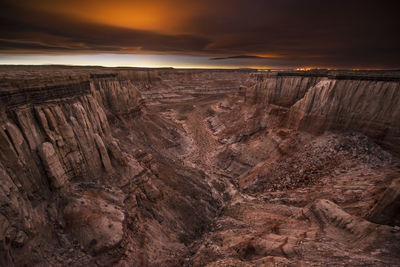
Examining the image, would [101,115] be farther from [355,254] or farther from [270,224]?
[355,254]

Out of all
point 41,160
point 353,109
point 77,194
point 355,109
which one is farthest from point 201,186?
point 355,109

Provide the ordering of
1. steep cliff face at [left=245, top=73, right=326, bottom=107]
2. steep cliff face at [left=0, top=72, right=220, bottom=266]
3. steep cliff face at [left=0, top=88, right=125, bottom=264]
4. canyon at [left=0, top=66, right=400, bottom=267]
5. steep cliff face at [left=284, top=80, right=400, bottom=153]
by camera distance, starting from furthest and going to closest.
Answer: steep cliff face at [left=245, top=73, right=326, bottom=107] → steep cliff face at [left=284, top=80, right=400, bottom=153] → canyon at [left=0, top=66, right=400, bottom=267] → steep cliff face at [left=0, top=72, right=220, bottom=266] → steep cliff face at [left=0, top=88, right=125, bottom=264]

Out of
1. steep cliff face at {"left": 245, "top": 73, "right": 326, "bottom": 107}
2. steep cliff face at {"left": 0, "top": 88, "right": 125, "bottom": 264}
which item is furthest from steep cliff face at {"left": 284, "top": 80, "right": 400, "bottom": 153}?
steep cliff face at {"left": 0, "top": 88, "right": 125, "bottom": 264}

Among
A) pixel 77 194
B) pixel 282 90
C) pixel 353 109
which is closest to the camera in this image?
pixel 77 194

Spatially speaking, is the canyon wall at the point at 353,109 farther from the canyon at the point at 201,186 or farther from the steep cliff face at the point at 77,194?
the steep cliff face at the point at 77,194

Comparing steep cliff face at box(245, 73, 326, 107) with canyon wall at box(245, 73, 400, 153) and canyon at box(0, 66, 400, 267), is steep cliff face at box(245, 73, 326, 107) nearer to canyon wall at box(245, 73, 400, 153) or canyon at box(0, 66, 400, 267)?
canyon at box(0, 66, 400, 267)

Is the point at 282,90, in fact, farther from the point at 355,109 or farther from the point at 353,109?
the point at 355,109

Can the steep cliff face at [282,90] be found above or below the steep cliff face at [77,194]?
above

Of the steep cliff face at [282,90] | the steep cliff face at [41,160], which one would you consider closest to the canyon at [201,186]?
the steep cliff face at [41,160]
